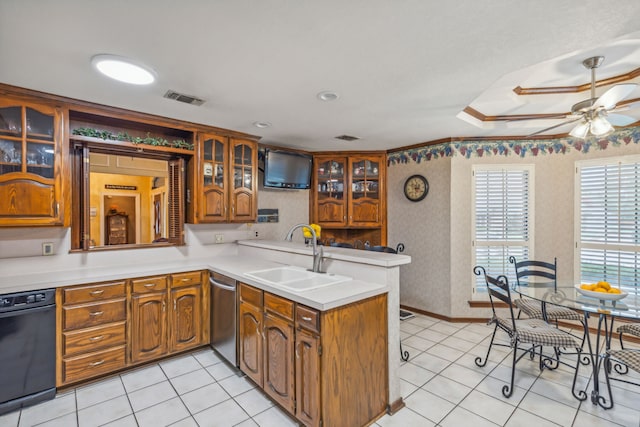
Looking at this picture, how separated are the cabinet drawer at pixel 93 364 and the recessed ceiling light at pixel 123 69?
2.18 meters

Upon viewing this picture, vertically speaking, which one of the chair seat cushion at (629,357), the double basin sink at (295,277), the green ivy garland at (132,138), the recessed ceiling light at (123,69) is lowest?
the chair seat cushion at (629,357)

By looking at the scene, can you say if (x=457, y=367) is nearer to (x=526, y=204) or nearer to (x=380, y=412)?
(x=380, y=412)

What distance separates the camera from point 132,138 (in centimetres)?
295

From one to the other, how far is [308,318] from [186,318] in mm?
1672

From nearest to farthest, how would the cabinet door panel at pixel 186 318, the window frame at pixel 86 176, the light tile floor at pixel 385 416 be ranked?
the light tile floor at pixel 385 416
the window frame at pixel 86 176
the cabinet door panel at pixel 186 318

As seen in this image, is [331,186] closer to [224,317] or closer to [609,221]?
[224,317]

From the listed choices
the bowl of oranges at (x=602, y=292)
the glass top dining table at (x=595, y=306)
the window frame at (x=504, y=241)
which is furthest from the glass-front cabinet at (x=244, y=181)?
the bowl of oranges at (x=602, y=292)

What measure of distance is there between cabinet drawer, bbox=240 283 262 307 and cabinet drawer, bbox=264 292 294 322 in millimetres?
101

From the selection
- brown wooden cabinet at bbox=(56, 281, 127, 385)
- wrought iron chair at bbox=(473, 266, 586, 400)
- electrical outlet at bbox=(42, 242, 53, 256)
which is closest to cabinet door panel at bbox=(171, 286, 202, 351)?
brown wooden cabinet at bbox=(56, 281, 127, 385)

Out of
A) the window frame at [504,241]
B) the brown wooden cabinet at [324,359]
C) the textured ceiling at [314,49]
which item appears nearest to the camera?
the textured ceiling at [314,49]

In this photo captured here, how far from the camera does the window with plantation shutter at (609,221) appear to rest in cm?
326

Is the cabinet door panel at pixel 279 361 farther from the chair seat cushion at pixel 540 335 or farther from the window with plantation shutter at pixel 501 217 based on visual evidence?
the window with plantation shutter at pixel 501 217

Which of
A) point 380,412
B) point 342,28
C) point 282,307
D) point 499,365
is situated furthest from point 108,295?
point 499,365

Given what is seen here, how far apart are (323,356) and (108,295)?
1.96m
